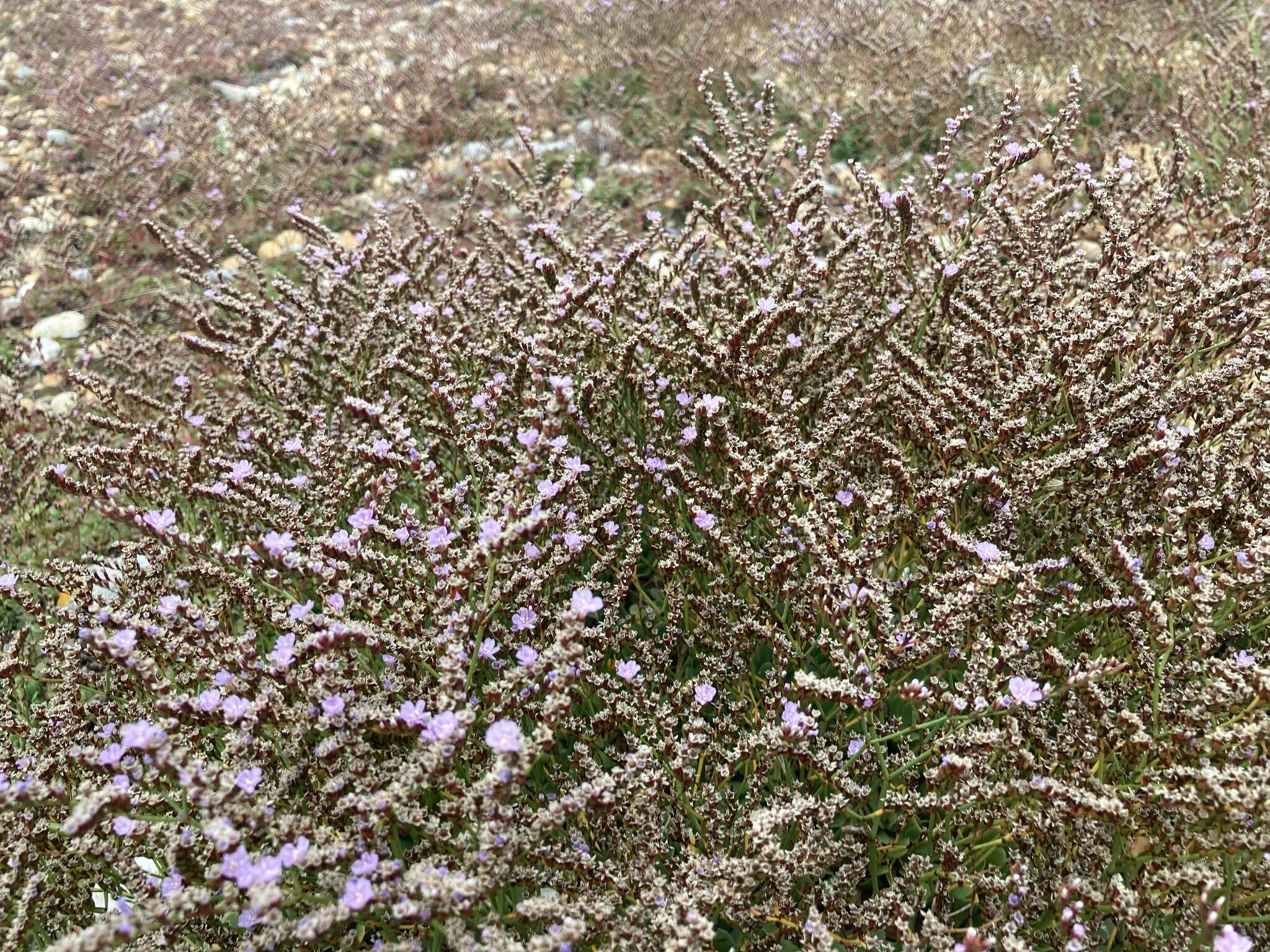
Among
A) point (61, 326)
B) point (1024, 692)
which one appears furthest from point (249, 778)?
point (61, 326)

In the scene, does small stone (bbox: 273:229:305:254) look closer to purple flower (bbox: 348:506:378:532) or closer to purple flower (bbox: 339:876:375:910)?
purple flower (bbox: 348:506:378:532)

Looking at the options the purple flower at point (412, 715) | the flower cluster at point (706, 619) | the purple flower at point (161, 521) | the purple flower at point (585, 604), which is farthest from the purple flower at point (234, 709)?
the purple flower at point (585, 604)

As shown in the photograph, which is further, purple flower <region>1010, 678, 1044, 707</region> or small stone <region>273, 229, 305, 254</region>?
small stone <region>273, 229, 305, 254</region>

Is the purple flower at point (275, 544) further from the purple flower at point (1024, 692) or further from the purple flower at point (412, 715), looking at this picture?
the purple flower at point (1024, 692)

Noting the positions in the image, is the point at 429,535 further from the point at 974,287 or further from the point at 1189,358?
the point at 1189,358

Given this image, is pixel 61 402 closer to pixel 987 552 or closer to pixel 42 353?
pixel 42 353

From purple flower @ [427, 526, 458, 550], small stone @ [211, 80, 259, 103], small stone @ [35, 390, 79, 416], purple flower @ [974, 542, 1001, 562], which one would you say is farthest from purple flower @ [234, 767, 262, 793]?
small stone @ [211, 80, 259, 103]
